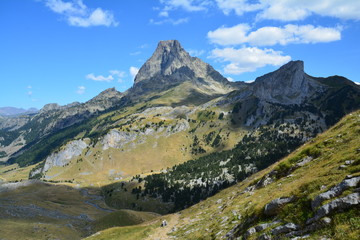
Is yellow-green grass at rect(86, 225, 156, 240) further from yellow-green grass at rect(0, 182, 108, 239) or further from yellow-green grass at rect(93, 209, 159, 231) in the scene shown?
yellow-green grass at rect(93, 209, 159, 231)

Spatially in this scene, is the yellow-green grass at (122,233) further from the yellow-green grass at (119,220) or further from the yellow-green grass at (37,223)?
the yellow-green grass at (119,220)

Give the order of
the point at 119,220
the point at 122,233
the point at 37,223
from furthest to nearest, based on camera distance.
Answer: the point at 119,220, the point at 37,223, the point at 122,233

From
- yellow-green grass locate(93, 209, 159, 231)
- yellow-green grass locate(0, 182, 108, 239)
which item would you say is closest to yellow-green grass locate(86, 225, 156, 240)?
yellow-green grass locate(0, 182, 108, 239)

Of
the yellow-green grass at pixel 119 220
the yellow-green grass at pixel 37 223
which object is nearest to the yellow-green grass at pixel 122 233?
the yellow-green grass at pixel 37 223

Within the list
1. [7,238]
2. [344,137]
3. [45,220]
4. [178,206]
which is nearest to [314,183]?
[344,137]

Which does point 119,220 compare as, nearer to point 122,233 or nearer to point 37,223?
point 37,223

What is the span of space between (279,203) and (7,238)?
80.8 metres

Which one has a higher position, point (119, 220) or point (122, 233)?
point (122, 233)

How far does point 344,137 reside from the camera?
31.7m

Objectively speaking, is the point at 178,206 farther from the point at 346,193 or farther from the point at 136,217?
the point at 346,193

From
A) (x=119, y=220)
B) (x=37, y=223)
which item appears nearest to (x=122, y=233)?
(x=119, y=220)

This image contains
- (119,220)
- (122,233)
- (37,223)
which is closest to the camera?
(122,233)

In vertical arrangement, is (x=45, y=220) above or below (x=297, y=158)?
below

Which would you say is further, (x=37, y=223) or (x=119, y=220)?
(x=119, y=220)
